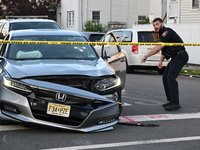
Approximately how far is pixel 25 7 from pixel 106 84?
35926 mm

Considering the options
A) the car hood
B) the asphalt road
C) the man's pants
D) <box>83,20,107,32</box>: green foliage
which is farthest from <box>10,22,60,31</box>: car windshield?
<box>83,20,107,32</box>: green foliage

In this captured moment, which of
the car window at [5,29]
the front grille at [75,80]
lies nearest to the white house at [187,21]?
the car window at [5,29]

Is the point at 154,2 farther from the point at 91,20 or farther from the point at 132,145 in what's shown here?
the point at 132,145

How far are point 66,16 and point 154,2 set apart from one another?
788 centimetres

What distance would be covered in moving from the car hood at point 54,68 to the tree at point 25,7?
3510cm

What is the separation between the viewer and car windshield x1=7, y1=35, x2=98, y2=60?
27.0 ft

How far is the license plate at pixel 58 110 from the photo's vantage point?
6.91 metres

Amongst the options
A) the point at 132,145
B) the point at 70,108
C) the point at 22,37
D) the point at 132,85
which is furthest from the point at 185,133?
the point at 132,85

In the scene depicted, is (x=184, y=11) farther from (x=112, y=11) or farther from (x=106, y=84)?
(x=106, y=84)

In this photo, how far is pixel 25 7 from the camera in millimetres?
42156

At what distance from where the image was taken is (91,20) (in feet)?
128

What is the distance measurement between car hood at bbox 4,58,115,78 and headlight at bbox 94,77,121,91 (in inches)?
4.7

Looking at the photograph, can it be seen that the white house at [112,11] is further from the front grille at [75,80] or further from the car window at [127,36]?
the front grille at [75,80]

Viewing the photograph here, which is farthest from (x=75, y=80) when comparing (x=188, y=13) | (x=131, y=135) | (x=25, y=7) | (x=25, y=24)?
(x=25, y=7)
